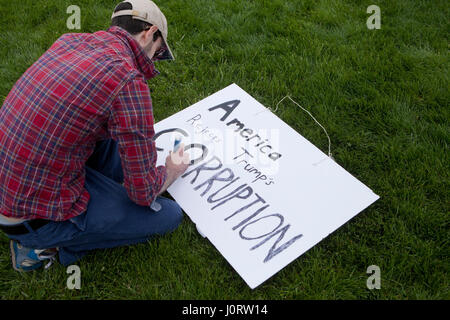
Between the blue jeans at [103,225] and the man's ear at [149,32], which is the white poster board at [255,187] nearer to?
the blue jeans at [103,225]

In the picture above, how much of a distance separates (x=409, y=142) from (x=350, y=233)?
690mm

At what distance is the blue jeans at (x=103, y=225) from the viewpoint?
1.48m

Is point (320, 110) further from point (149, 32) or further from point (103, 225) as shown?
point (103, 225)

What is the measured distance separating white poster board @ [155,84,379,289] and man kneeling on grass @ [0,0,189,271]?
318 mm

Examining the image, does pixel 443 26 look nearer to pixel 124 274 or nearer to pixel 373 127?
pixel 373 127

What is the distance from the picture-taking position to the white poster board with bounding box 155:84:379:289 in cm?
163

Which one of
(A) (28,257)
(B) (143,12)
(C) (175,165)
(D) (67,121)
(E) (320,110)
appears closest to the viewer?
(D) (67,121)

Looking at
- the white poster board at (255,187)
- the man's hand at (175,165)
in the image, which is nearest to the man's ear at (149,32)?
the man's hand at (175,165)

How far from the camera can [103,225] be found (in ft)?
5.00

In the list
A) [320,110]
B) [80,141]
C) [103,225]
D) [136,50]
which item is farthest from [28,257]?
[320,110]

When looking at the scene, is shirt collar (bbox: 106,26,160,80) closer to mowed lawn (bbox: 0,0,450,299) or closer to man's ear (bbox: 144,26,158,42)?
man's ear (bbox: 144,26,158,42)

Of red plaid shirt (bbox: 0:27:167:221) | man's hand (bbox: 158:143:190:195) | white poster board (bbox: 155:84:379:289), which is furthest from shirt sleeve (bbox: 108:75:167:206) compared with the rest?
white poster board (bbox: 155:84:379:289)

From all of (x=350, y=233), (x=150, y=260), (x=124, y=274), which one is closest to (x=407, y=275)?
(x=350, y=233)

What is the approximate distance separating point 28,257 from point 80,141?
654 millimetres
